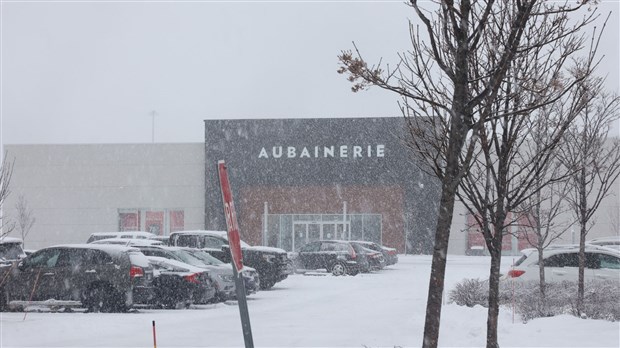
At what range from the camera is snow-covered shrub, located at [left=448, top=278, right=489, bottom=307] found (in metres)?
17.4

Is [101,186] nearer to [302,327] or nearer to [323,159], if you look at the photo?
[323,159]

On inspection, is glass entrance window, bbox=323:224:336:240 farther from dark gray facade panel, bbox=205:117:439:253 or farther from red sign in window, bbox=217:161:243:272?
red sign in window, bbox=217:161:243:272

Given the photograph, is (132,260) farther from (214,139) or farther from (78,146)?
A: (78,146)

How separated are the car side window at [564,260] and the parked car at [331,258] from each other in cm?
1274

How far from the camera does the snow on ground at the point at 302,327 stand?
13.1 metres

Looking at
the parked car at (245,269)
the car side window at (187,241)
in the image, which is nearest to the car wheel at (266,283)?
the car side window at (187,241)

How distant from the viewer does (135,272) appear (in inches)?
698

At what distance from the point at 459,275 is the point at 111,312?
16.3m

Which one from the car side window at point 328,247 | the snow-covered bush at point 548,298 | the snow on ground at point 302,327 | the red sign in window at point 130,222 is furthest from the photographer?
the red sign in window at point 130,222

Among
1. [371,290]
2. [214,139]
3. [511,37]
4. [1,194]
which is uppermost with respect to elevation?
[214,139]

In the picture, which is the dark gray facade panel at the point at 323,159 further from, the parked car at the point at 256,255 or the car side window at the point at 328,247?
the parked car at the point at 256,255

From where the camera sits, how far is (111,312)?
58.5 ft

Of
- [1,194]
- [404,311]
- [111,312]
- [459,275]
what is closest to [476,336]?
[404,311]

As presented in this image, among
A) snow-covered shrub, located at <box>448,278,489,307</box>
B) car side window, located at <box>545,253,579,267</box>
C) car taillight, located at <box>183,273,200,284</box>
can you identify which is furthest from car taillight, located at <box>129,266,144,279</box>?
car side window, located at <box>545,253,579,267</box>
